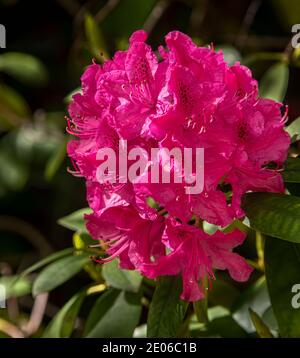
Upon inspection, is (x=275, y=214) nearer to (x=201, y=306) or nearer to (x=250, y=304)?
(x=201, y=306)

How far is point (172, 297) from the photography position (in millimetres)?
1062

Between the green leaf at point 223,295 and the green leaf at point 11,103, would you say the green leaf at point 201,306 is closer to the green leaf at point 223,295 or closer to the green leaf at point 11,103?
the green leaf at point 223,295

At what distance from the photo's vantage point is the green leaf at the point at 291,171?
100 cm

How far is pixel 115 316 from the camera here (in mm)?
1261

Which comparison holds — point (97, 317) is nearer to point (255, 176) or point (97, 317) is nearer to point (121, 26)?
point (255, 176)

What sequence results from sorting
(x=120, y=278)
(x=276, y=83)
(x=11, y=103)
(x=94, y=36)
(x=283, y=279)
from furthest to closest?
1. (x=11, y=103)
2. (x=94, y=36)
3. (x=276, y=83)
4. (x=120, y=278)
5. (x=283, y=279)

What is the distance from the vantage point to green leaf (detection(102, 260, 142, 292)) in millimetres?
1179

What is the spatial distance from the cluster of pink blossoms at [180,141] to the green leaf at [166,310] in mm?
44

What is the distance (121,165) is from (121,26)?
1.01m

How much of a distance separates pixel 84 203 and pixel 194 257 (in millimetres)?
1201

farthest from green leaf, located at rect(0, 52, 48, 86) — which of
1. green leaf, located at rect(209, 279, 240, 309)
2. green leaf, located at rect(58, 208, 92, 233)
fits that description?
green leaf, located at rect(209, 279, 240, 309)

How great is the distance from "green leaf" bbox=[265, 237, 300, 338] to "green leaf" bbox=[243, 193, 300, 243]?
0.34 ft

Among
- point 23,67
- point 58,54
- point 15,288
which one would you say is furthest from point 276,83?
point 58,54
